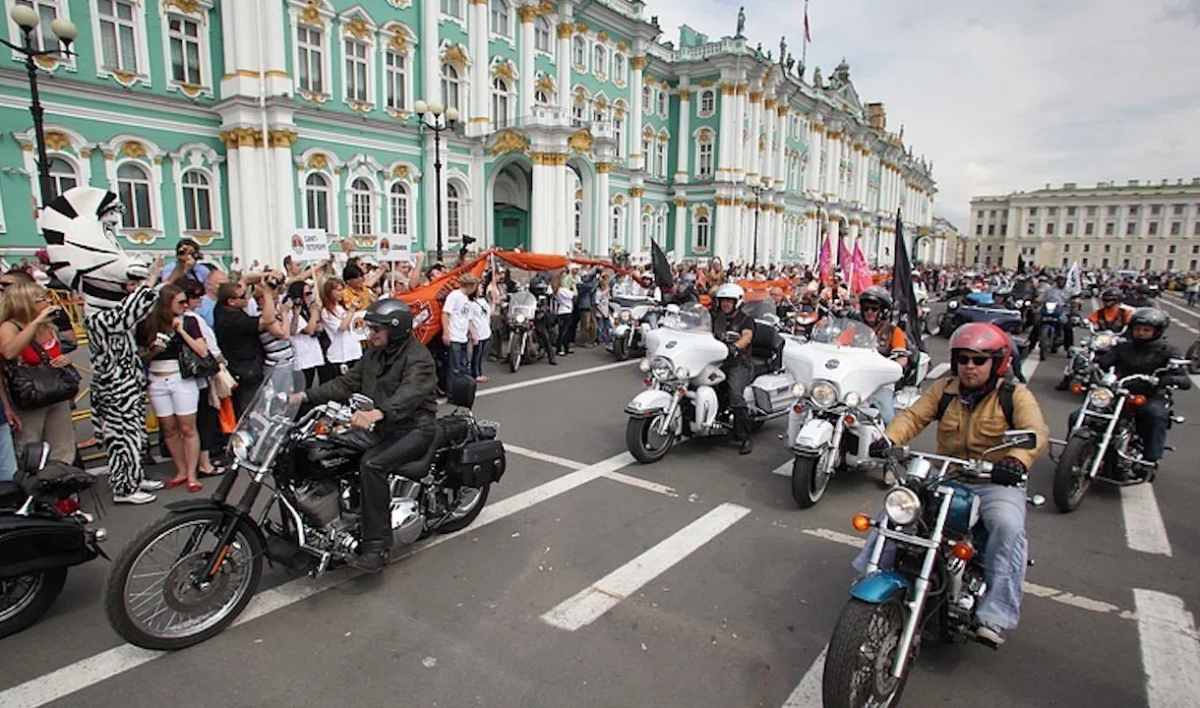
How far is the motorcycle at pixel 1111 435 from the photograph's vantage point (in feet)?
20.2

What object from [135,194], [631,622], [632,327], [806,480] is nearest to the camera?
[631,622]

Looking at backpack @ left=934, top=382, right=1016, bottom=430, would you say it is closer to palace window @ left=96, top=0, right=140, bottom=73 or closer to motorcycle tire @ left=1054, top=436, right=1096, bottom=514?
motorcycle tire @ left=1054, top=436, right=1096, bottom=514

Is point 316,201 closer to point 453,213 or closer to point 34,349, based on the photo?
point 453,213

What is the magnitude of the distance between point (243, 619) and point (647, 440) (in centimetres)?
411

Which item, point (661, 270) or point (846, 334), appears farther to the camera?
point (661, 270)

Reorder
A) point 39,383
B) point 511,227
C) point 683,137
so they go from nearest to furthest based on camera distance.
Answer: point 39,383 < point 511,227 < point 683,137

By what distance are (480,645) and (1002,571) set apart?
2772 mm

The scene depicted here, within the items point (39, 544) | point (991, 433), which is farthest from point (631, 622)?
point (39, 544)

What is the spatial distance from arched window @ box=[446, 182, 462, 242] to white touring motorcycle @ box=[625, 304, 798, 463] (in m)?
22.9

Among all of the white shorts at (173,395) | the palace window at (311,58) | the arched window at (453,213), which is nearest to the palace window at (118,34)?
the palace window at (311,58)

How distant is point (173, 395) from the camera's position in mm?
5895

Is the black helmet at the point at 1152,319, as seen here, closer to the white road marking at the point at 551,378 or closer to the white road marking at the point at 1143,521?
the white road marking at the point at 1143,521

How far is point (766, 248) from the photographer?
170 feet

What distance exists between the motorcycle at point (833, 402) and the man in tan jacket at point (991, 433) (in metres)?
1.74
